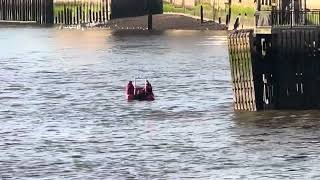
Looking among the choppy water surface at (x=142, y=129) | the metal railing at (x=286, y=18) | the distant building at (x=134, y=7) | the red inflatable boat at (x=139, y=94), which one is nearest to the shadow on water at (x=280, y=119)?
the choppy water surface at (x=142, y=129)

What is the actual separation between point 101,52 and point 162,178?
206 feet

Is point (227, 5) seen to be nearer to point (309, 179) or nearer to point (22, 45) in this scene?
point (22, 45)

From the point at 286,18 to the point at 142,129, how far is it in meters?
7.62

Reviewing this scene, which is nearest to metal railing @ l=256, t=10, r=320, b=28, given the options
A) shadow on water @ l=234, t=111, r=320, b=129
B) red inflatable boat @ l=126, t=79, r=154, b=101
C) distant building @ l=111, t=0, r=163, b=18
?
shadow on water @ l=234, t=111, r=320, b=129

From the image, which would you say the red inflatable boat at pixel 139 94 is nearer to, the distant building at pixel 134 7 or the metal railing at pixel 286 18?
the metal railing at pixel 286 18

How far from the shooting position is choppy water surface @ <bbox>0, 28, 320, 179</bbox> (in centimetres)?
3384

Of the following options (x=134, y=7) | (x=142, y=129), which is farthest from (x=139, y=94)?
(x=134, y=7)

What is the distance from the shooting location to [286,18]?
46000 mm

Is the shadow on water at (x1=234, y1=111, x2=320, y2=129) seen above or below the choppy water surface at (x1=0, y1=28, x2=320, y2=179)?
above

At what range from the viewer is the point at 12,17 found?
154 meters

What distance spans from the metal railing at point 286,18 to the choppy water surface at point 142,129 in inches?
133

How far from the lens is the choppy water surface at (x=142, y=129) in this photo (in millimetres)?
33844

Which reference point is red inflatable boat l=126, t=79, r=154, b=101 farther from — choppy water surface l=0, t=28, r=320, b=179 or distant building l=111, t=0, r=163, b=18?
distant building l=111, t=0, r=163, b=18

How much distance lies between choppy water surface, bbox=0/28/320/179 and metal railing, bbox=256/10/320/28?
337cm
